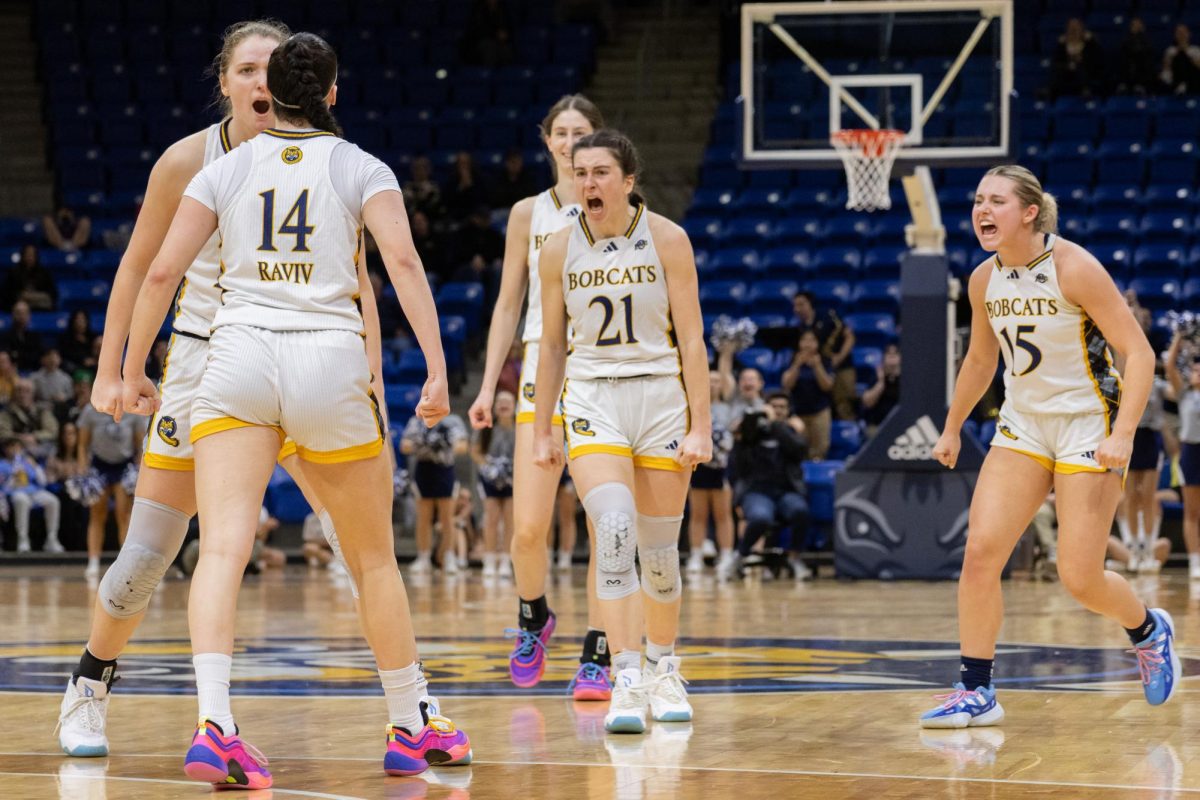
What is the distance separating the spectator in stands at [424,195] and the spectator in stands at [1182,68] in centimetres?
805

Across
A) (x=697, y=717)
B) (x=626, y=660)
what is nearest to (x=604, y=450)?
(x=626, y=660)

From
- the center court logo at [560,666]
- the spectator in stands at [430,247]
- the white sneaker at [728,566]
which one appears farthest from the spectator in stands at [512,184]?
the center court logo at [560,666]

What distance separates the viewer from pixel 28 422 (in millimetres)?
17406

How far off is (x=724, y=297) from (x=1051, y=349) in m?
12.3

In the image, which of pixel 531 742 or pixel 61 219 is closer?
pixel 531 742

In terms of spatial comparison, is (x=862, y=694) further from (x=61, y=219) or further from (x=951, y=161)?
(x=61, y=219)

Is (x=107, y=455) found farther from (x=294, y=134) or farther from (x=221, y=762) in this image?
(x=221, y=762)

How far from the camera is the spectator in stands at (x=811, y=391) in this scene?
16141 millimetres

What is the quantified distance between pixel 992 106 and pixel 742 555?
4164mm

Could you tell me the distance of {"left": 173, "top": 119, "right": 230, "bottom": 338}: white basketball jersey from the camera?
16.6 feet

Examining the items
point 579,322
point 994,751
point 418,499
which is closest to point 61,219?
point 418,499

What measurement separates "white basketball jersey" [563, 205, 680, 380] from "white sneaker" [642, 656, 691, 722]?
103 cm

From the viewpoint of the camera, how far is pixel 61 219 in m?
20.7

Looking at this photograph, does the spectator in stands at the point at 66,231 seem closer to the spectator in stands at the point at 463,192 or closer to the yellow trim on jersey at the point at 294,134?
the spectator in stands at the point at 463,192
